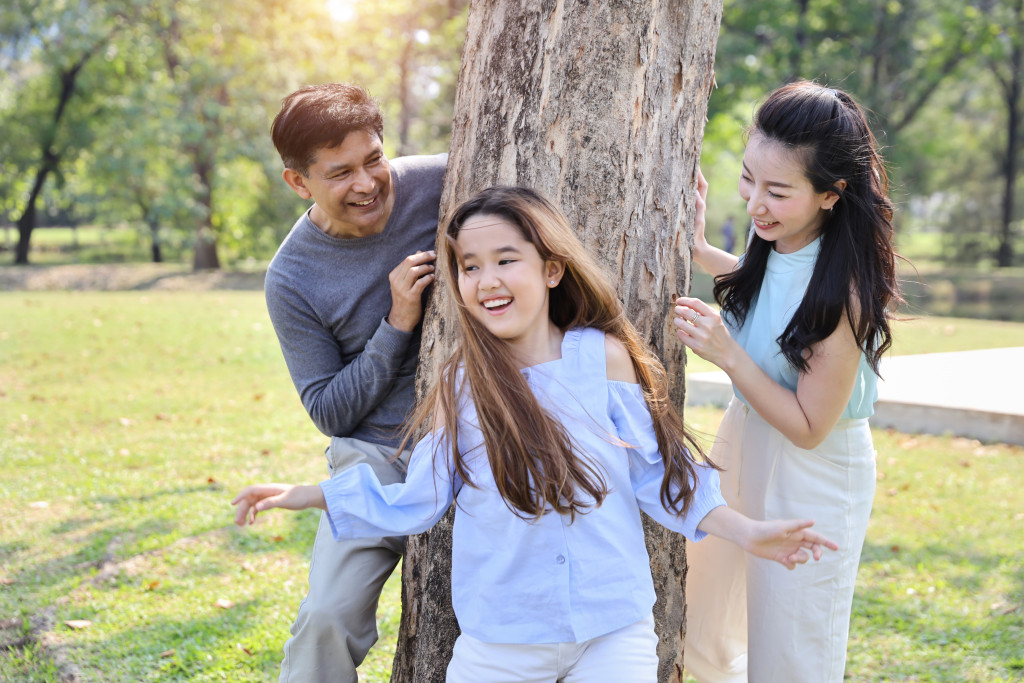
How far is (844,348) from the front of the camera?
2.37 m

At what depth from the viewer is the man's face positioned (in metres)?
2.88

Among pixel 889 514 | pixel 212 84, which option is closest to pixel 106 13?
pixel 212 84

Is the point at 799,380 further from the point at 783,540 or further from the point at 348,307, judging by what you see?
the point at 348,307

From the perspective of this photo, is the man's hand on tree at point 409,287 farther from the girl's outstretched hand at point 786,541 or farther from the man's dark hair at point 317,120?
the girl's outstretched hand at point 786,541

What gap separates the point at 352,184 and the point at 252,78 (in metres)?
21.8

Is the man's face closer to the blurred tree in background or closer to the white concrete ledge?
the white concrete ledge

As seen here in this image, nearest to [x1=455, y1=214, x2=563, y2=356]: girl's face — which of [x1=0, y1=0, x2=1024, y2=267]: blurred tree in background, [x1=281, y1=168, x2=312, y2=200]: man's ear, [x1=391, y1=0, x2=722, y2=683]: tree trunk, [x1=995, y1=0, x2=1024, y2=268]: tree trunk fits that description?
[x1=391, y1=0, x2=722, y2=683]: tree trunk

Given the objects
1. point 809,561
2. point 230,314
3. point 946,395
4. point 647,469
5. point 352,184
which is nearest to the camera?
point 647,469

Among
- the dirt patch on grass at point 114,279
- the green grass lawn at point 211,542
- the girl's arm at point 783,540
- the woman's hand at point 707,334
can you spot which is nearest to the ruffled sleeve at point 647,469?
the girl's arm at point 783,540

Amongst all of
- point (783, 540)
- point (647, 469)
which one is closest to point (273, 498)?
point (647, 469)

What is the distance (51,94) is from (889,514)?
28.2 meters

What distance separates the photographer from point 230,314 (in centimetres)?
1467

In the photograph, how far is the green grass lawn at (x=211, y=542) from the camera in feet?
12.7

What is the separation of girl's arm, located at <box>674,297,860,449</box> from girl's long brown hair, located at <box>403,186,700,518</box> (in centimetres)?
16
